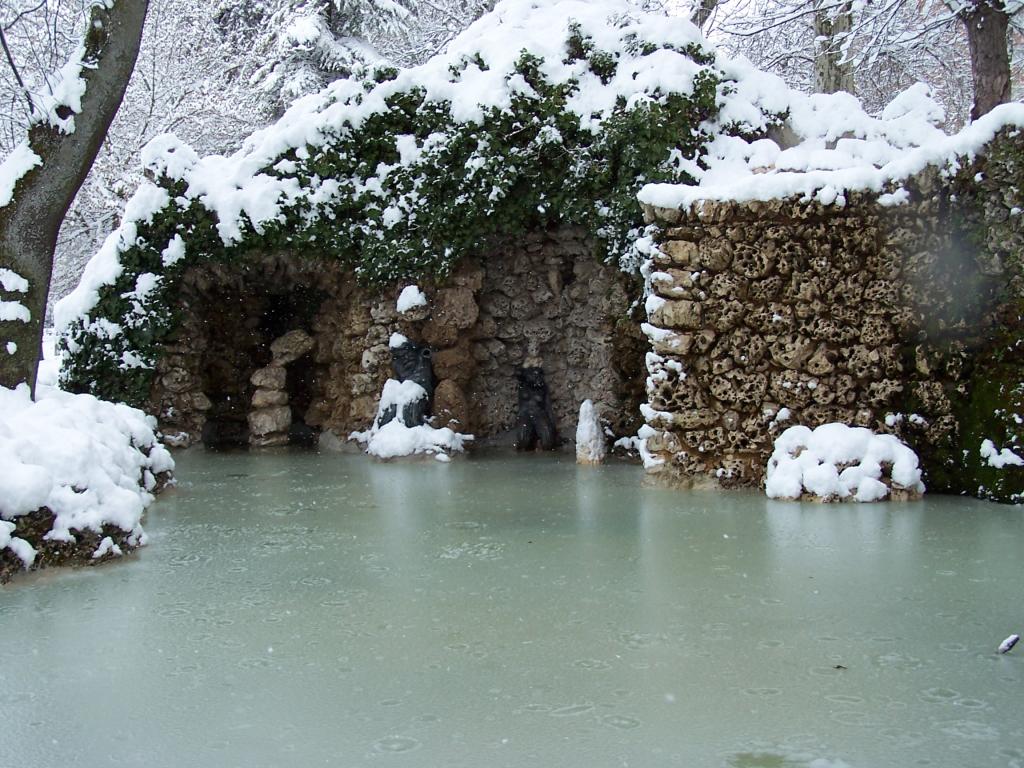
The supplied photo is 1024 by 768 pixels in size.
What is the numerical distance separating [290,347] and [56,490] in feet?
25.1

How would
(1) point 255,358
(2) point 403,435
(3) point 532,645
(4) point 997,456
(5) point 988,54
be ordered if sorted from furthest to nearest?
1. (1) point 255,358
2. (2) point 403,435
3. (5) point 988,54
4. (4) point 997,456
5. (3) point 532,645

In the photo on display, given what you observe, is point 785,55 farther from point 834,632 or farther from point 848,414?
point 834,632

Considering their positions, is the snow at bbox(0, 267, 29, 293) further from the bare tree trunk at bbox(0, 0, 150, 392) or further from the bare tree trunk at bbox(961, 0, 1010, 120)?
the bare tree trunk at bbox(961, 0, 1010, 120)

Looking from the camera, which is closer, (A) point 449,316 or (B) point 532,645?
(B) point 532,645

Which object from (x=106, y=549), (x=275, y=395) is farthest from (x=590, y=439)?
(x=106, y=549)

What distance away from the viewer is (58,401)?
20.6ft

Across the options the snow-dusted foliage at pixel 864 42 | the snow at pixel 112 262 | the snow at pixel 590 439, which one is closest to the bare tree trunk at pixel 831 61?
the snow-dusted foliage at pixel 864 42

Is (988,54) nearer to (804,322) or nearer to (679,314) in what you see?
(804,322)

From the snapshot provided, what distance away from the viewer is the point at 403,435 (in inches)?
414

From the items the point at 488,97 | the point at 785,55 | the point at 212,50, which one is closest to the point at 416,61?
the point at 212,50

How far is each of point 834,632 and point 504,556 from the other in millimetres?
2004

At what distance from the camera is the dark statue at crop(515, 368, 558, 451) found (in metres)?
11.5

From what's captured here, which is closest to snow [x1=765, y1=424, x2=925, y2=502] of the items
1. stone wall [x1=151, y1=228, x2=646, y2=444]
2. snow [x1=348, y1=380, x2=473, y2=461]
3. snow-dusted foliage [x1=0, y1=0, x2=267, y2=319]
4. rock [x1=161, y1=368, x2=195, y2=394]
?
stone wall [x1=151, y1=228, x2=646, y2=444]

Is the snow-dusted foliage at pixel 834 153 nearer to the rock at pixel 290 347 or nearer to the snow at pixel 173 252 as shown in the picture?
the rock at pixel 290 347
